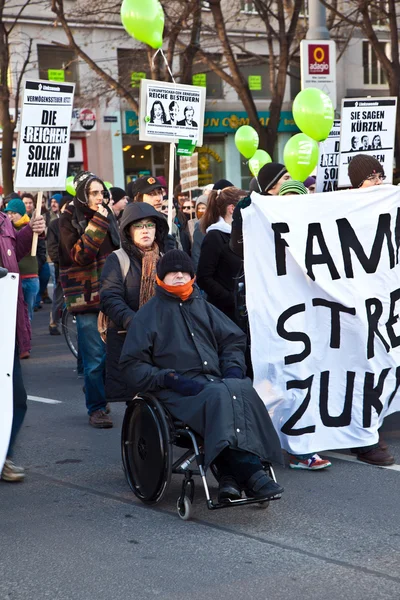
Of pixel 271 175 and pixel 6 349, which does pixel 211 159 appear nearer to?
pixel 271 175

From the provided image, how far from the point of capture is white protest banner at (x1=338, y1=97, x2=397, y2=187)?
10.0 m

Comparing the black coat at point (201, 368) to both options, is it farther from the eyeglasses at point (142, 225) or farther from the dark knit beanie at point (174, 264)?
the eyeglasses at point (142, 225)

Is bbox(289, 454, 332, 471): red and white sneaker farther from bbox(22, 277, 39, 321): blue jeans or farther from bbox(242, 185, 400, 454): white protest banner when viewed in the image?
bbox(22, 277, 39, 321): blue jeans

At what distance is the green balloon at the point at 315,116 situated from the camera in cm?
1025

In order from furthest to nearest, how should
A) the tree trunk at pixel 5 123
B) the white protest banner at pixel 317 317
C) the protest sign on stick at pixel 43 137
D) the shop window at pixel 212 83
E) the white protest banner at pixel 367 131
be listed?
the shop window at pixel 212 83 → the tree trunk at pixel 5 123 → the white protest banner at pixel 367 131 → the protest sign on stick at pixel 43 137 → the white protest banner at pixel 317 317

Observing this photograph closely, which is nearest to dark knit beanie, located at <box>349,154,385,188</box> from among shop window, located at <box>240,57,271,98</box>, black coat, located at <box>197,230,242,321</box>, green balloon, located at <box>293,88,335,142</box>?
black coat, located at <box>197,230,242,321</box>

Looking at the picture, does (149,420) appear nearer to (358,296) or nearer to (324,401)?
(324,401)

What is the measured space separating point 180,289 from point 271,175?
7.81ft

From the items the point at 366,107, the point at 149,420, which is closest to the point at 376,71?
the point at 366,107

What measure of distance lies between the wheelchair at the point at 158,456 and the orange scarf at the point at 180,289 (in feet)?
2.00

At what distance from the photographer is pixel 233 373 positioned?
5609mm

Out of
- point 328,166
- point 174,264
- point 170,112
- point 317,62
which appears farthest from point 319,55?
point 174,264

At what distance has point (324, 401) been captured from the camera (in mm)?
6227

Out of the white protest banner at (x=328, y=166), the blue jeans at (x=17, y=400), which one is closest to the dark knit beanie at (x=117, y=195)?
the white protest banner at (x=328, y=166)
